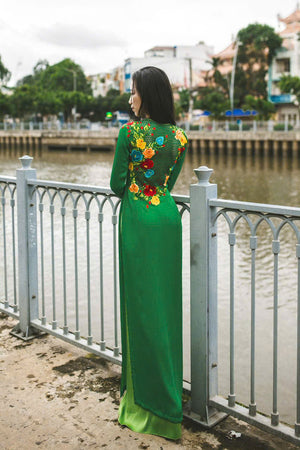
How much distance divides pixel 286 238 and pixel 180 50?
67.4m

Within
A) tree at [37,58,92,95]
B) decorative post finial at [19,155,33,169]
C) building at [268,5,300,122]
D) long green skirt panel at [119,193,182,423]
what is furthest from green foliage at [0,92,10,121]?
long green skirt panel at [119,193,182,423]

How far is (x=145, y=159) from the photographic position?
9.16 ft

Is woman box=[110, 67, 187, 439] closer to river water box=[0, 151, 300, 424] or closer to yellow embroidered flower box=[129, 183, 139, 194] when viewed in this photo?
yellow embroidered flower box=[129, 183, 139, 194]

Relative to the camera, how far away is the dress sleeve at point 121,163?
9.07 feet

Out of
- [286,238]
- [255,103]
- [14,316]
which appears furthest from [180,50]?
[14,316]

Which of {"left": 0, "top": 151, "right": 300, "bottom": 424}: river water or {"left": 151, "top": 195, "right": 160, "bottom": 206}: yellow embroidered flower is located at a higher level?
{"left": 151, "top": 195, "right": 160, "bottom": 206}: yellow embroidered flower

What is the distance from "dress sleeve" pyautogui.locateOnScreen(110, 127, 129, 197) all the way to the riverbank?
1164 millimetres

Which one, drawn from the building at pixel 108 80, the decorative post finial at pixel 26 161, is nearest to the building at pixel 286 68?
the building at pixel 108 80

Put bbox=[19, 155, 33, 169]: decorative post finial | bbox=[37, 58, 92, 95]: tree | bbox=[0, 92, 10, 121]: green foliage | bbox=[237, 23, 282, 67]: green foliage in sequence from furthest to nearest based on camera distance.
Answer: bbox=[37, 58, 92, 95]: tree, bbox=[0, 92, 10, 121]: green foliage, bbox=[237, 23, 282, 67]: green foliage, bbox=[19, 155, 33, 169]: decorative post finial

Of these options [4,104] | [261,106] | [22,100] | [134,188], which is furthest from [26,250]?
[22,100]

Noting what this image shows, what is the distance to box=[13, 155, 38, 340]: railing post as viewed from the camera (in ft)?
13.1

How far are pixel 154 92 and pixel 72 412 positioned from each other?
166cm

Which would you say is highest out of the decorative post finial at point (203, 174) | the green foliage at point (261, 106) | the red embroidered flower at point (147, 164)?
the green foliage at point (261, 106)

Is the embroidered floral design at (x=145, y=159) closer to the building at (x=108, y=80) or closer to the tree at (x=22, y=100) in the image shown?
the tree at (x=22, y=100)
